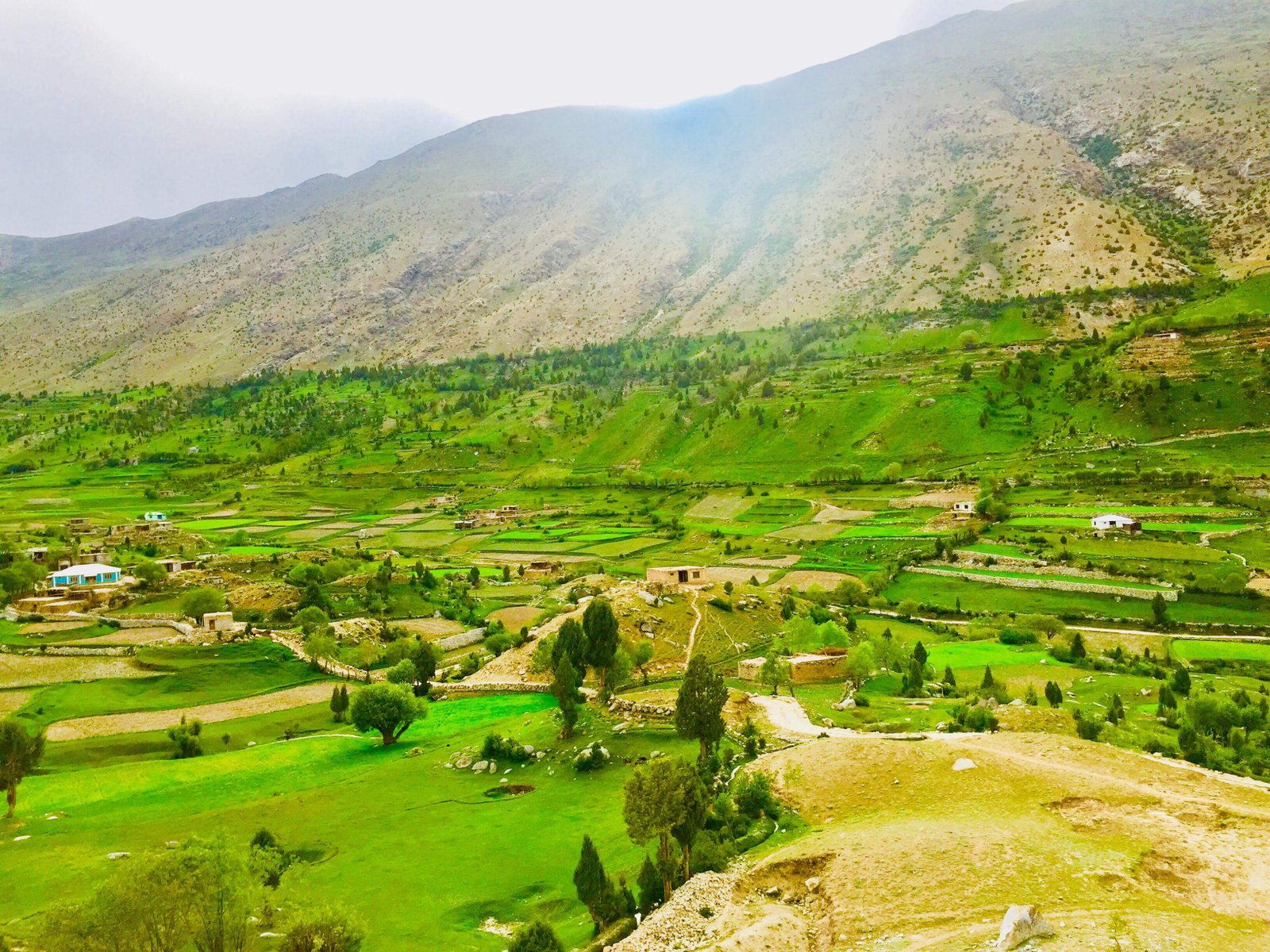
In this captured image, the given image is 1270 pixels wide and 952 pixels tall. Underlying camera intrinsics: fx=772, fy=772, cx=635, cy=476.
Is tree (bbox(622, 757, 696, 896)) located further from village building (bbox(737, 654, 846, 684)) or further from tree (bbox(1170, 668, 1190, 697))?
tree (bbox(1170, 668, 1190, 697))

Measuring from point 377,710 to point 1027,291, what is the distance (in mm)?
180547

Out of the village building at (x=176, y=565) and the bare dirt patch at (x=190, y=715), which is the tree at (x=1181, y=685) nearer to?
the bare dirt patch at (x=190, y=715)

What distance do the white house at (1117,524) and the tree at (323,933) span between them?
8297 centimetres

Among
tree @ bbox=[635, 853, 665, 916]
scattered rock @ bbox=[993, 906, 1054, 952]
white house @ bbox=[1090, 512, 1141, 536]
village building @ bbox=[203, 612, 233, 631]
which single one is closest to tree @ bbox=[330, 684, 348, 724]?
village building @ bbox=[203, 612, 233, 631]

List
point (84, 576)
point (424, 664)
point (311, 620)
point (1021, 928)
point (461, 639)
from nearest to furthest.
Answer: point (1021, 928)
point (424, 664)
point (311, 620)
point (461, 639)
point (84, 576)

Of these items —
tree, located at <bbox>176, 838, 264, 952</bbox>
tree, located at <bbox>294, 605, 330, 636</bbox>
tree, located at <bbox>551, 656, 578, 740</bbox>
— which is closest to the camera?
tree, located at <bbox>176, 838, 264, 952</bbox>

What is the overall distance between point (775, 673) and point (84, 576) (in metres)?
72.6

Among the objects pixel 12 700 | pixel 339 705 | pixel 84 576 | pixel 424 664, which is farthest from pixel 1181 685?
pixel 84 576

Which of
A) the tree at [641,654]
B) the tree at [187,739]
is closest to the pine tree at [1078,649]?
the tree at [641,654]

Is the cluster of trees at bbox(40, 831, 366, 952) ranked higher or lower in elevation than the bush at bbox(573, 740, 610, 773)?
higher

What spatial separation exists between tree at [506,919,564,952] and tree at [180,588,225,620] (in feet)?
200

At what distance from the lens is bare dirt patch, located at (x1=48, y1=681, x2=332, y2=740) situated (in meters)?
48.0

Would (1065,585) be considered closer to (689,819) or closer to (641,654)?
(641,654)

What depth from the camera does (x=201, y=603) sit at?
7012 centimetres
